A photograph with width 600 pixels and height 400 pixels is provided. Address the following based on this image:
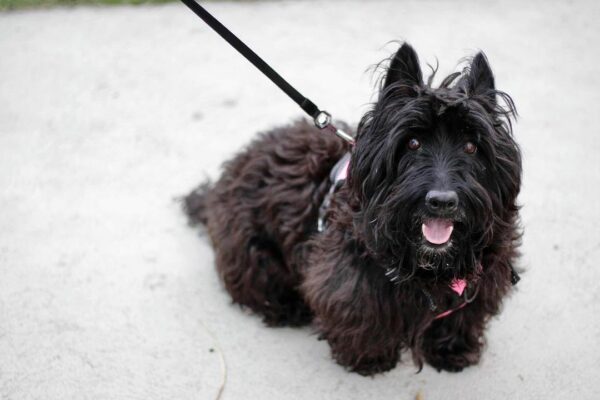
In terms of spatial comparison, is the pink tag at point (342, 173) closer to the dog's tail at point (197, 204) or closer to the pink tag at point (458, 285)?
the pink tag at point (458, 285)

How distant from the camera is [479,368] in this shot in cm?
293

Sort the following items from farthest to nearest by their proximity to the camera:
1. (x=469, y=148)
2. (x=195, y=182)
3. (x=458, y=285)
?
(x=195, y=182)
(x=458, y=285)
(x=469, y=148)

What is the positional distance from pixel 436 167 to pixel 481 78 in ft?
1.45

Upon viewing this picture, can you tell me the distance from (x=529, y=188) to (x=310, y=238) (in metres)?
1.87

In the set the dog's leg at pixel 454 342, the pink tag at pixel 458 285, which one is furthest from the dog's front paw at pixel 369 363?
the pink tag at pixel 458 285

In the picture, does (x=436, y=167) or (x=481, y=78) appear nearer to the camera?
(x=436, y=167)

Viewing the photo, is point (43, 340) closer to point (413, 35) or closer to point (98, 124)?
point (98, 124)

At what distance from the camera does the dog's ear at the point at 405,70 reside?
2.21m

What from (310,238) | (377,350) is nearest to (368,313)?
(377,350)

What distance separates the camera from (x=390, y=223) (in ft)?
7.24

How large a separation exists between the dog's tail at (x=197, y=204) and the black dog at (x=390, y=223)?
0.19 m

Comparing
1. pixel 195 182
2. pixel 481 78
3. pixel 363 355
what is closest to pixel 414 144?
pixel 481 78

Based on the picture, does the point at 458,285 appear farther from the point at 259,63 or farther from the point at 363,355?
the point at 259,63

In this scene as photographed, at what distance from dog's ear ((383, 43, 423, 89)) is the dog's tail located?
5.90 feet
